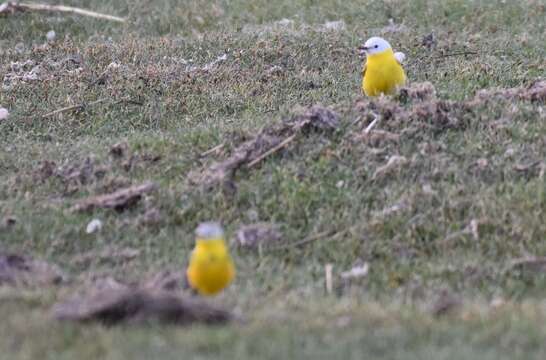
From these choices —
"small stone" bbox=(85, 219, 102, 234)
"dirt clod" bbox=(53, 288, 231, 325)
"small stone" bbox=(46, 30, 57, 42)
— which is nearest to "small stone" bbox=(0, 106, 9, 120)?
"small stone" bbox=(85, 219, 102, 234)

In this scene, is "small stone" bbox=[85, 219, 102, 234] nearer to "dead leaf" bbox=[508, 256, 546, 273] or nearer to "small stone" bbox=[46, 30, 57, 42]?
"dead leaf" bbox=[508, 256, 546, 273]

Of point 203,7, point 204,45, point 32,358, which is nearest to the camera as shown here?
point 32,358

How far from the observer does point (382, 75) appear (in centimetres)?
705

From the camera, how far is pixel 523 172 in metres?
5.93

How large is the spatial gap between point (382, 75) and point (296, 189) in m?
1.53

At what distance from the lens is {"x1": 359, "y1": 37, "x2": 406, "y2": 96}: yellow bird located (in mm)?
7059

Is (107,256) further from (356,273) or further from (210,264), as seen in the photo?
(356,273)

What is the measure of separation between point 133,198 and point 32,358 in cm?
208

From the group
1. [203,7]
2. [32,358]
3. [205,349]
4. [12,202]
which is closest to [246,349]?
[205,349]

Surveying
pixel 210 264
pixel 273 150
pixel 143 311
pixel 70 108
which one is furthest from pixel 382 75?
pixel 143 311

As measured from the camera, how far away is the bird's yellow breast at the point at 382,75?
7059 mm

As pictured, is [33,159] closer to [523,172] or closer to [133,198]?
[133,198]

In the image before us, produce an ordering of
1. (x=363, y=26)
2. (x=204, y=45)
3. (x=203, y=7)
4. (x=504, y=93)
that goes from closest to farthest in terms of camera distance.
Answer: (x=504, y=93) < (x=204, y=45) < (x=363, y=26) < (x=203, y=7)

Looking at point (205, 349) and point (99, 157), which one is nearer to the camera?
point (205, 349)
